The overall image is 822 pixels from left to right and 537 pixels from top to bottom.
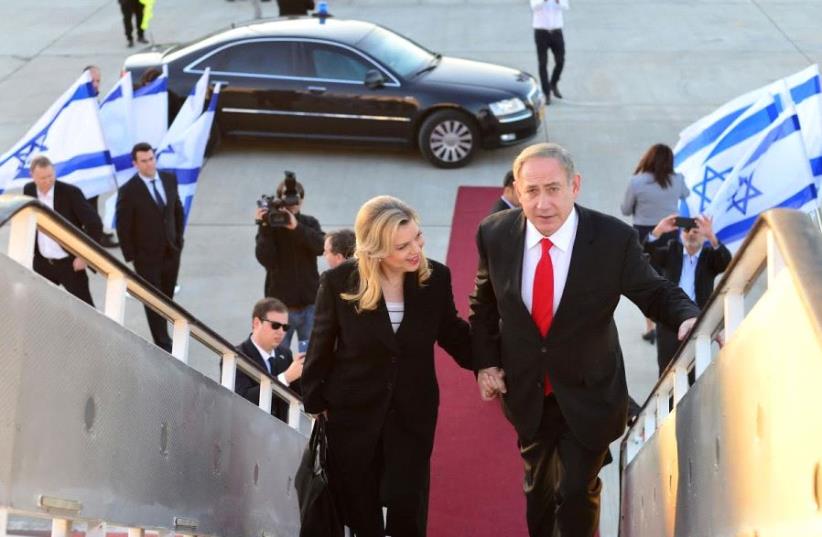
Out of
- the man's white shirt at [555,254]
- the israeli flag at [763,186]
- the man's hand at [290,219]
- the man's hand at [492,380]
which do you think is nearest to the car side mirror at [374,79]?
the man's hand at [290,219]

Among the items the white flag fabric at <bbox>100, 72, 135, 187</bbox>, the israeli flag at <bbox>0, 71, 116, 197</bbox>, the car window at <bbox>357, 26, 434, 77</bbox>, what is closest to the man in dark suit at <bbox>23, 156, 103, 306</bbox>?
the israeli flag at <bbox>0, 71, 116, 197</bbox>

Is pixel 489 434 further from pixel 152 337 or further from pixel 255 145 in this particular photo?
pixel 255 145

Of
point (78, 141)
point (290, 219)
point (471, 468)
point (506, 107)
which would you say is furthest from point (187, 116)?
point (471, 468)

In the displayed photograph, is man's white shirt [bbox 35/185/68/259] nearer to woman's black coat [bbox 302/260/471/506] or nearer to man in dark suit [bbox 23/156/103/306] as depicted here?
man in dark suit [bbox 23/156/103/306]

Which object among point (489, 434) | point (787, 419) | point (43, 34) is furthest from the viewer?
point (43, 34)

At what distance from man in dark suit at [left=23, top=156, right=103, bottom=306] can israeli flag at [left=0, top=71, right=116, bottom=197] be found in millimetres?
1521

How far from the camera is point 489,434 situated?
1046cm

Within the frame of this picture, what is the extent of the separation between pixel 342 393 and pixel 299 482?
1.62 feet

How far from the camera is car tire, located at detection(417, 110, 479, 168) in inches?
661

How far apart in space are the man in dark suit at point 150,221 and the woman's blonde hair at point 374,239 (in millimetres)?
6006

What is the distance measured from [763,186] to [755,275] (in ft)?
23.2

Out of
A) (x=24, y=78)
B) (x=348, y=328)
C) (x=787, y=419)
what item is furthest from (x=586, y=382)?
(x=24, y=78)

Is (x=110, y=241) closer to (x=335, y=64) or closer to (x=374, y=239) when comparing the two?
(x=335, y=64)

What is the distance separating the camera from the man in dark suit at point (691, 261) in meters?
9.52
